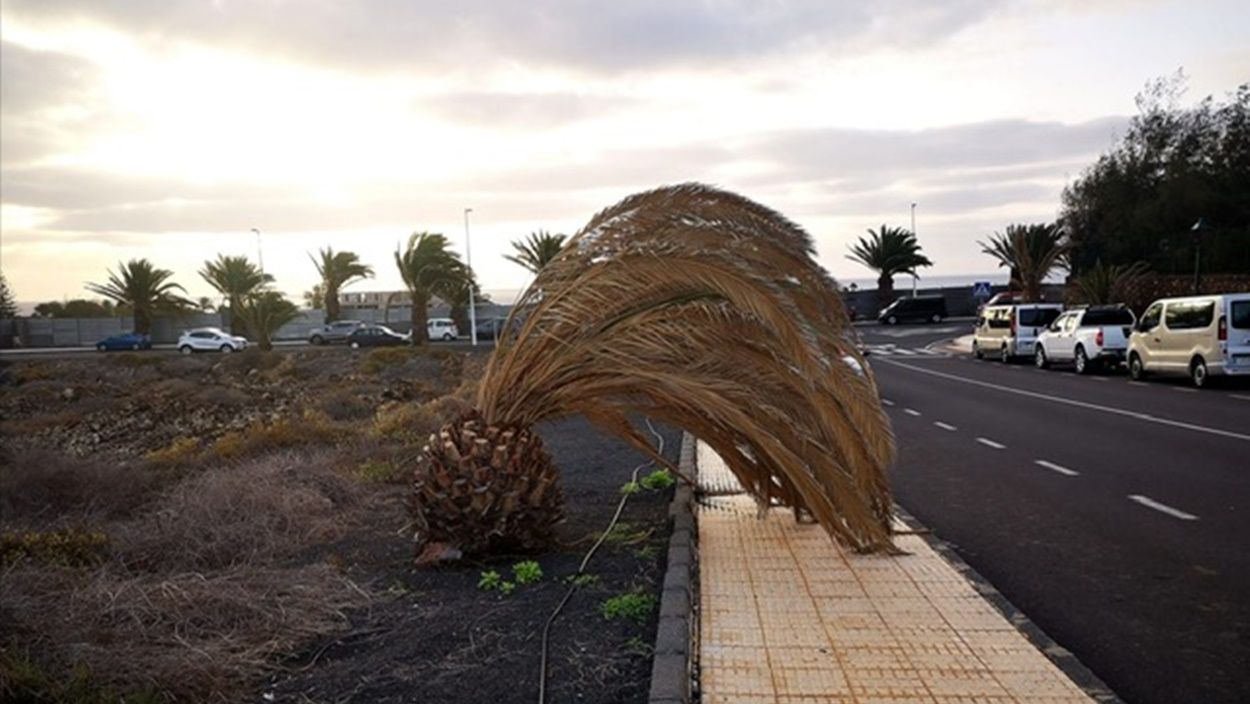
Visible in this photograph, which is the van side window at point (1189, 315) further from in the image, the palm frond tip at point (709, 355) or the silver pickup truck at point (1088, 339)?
the palm frond tip at point (709, 355)

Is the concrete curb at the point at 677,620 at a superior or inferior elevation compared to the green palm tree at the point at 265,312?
inferior

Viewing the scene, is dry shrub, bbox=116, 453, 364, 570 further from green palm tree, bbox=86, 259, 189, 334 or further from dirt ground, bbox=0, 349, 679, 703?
green palm tree, bbox=86, 259, 189, 334

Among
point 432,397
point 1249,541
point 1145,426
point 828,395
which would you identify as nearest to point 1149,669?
point 828,395

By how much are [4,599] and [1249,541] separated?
8.54 m

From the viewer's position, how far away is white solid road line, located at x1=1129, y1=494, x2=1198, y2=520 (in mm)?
8516

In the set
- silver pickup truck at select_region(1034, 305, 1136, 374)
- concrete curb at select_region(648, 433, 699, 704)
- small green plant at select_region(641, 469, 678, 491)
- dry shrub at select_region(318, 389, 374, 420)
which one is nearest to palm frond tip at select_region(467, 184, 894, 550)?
concrete curb at select_region(648, 433, 699, 704)

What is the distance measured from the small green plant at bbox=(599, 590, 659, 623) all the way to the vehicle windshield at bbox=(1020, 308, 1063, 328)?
93.6 feet

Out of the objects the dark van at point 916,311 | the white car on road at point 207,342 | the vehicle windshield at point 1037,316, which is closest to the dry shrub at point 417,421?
the vehicle windshield at point 1037,316

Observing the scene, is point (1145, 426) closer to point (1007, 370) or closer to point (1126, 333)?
point (1126, 333)

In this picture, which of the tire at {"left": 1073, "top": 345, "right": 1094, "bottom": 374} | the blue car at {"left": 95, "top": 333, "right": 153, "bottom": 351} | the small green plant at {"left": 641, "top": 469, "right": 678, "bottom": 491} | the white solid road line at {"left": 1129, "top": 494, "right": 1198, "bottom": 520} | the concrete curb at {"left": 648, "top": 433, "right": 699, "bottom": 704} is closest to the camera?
the concrete curb at {"left": 648, "top": 433, "right": 699, "bottom": 704}

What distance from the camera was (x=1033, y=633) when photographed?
535cm

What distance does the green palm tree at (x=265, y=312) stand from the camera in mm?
47188

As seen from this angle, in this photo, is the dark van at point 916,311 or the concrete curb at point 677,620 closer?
the concrete curb at point 677,620

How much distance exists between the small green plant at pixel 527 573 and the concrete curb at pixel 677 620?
844 mm
